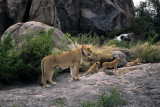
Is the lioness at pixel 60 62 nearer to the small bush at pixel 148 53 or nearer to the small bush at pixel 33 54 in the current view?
the small bush at pixel 33 54

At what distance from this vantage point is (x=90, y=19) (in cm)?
2075

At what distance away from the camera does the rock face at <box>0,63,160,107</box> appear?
538 centimetres

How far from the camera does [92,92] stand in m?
5.85

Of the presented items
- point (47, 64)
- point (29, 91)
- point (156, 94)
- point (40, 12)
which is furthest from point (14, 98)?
point (40, 12)

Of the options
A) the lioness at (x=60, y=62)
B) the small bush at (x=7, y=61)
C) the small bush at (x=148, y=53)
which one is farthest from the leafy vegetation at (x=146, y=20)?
the small bush at (x=7, y=61)

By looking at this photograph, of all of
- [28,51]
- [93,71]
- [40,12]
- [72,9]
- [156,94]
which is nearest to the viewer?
[156,94]

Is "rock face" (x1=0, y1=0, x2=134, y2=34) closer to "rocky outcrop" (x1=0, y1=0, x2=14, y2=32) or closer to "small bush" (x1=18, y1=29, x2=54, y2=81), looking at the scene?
"rocky outcrop" (x1=0, y1=0, x2=14, y2=32)

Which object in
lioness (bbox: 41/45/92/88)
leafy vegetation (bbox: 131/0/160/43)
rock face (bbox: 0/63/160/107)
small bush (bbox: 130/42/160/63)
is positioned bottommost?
rock face (bbox: 0/63/160/107)

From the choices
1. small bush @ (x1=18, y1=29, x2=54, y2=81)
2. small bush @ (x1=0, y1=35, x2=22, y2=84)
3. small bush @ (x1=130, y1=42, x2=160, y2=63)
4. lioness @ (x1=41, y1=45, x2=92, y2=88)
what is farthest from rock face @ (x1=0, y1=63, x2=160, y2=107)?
small bush @ (x1=130, y1=42, x2=160, y2=63)

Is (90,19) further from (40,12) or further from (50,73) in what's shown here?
(50,73)

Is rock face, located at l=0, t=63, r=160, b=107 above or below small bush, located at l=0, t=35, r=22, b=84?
below

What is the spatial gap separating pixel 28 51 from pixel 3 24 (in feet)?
29.7

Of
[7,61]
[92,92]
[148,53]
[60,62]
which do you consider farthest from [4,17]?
[92,92]

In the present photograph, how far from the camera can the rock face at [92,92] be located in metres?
5.38
